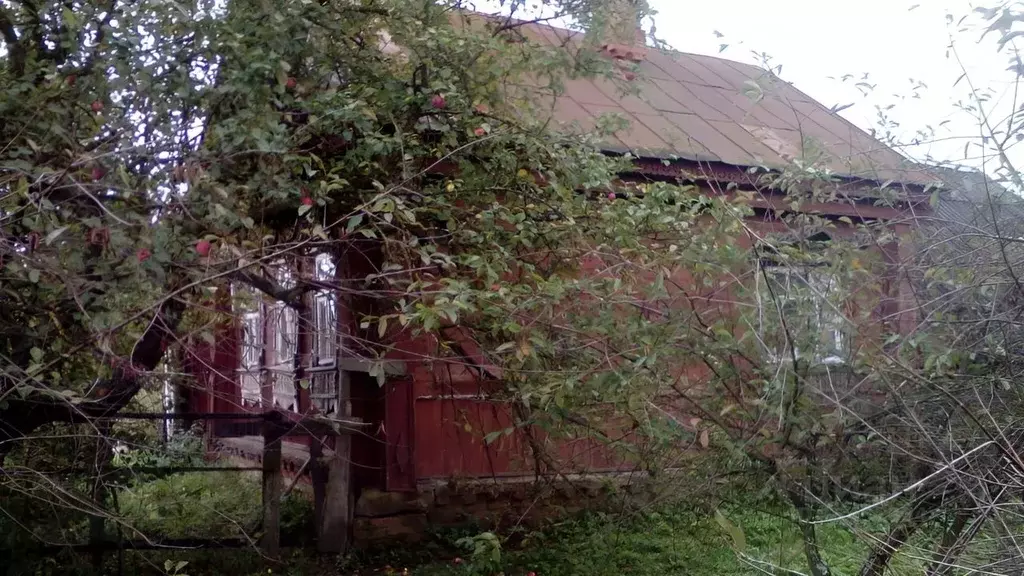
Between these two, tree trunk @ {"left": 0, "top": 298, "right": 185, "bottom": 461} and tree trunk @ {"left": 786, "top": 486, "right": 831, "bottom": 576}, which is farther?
tree trunk @ {"left": 0, "top": 298, "right": 185, "bottom": 461}

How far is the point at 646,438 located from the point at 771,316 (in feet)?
3.07

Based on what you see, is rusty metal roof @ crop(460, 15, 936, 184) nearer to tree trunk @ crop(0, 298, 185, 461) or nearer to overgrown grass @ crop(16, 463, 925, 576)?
overgrown grass @ crop(16, 463, 925, 576)

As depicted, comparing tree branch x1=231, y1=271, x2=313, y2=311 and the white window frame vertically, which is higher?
tree branch x1=231, y1=271, x2=313, y2=311

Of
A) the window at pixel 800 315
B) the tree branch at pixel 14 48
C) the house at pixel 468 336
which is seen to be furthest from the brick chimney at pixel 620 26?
the tree branch at pixel 14 48

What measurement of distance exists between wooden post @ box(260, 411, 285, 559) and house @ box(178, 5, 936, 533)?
16 cm

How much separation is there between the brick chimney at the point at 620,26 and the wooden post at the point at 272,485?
11.1ft

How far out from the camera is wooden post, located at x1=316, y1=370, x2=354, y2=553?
270 inches

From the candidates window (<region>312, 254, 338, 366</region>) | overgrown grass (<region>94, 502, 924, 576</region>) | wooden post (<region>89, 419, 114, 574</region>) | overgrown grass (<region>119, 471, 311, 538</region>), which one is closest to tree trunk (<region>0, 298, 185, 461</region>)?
wooden post (<region>89, 419, 114, 574</region>)

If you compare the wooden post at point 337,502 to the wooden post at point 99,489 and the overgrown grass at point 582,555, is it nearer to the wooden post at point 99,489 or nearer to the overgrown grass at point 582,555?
the overgrown grass at point 582,555

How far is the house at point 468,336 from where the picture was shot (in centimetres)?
516

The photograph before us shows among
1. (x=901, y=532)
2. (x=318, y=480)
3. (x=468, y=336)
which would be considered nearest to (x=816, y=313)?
(x=901, y=532)

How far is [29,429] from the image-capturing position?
5266mm

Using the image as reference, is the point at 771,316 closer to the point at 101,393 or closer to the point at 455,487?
the point at 101,393

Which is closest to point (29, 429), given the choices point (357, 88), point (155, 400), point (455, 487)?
point (155, 400)
